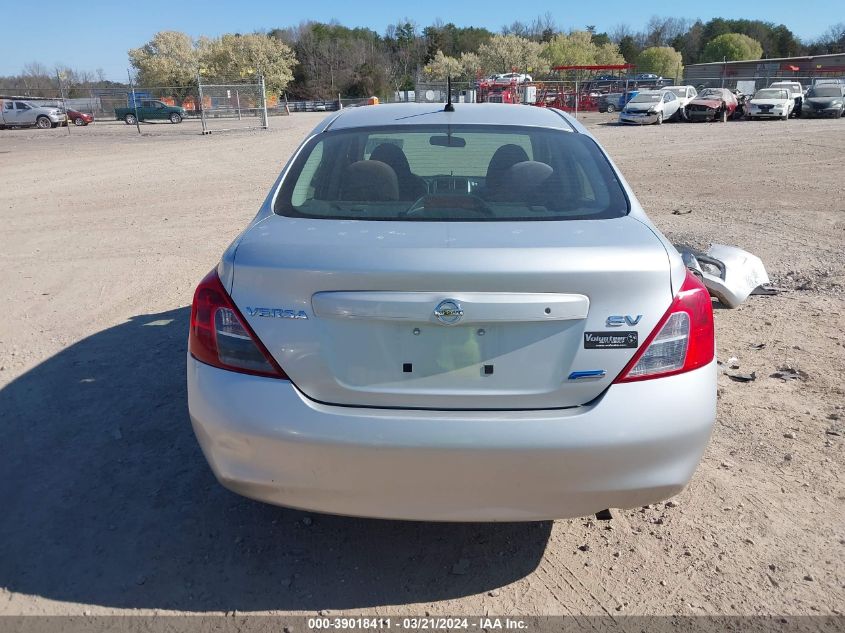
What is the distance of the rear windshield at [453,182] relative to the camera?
113 inches

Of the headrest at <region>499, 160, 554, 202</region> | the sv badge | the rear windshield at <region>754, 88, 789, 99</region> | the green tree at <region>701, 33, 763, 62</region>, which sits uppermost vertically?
the green tree at <region>701, 33, 763, 62</region>

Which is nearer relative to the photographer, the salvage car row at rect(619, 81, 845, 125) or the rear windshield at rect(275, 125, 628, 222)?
the rear windshield at rect(275, 125, 628, 222)

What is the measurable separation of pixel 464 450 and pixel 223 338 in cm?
92

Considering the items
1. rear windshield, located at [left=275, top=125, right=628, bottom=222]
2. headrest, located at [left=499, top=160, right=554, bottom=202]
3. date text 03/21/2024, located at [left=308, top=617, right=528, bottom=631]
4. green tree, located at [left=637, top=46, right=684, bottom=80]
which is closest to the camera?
date text 03/21/2024, located at [left=308, top=617, right=528, bottom=631]

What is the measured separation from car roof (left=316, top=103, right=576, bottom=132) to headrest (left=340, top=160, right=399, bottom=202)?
1.38 feet

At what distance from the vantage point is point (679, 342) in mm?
2344

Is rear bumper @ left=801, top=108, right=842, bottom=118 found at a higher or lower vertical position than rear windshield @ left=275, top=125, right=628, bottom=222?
lower

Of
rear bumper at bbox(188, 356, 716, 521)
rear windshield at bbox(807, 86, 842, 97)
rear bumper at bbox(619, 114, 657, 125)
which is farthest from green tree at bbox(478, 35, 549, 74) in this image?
rear bumper at bbox(188, 356, 716, 521)

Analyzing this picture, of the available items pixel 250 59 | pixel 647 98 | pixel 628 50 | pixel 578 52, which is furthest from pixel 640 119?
pixel 628 50

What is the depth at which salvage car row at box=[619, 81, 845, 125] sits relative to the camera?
3069cm

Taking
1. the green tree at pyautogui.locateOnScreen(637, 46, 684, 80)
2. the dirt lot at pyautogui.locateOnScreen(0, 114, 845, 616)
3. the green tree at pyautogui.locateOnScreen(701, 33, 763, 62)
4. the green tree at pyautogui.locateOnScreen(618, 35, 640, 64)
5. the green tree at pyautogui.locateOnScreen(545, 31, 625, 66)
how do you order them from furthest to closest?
the green tree at pyautogui.locateOnScreen(618, 35, 640, 64), the green tree at pyautogui.locateOnScreen(701, 33, 763, 62), the green tree at pyautogui.locateOnScreen(545, 31, 625, 66), the green tree at pyautogui.locateOnScreen(637, 46, 684, 80), the dirt lot at pyautogui.locateOnScreen(0, 114, 845, 616)

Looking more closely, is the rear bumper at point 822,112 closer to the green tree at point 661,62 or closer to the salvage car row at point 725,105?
the salvage car row at point 725,105

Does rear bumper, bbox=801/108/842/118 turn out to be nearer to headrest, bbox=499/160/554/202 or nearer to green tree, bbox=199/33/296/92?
headrest, bbox=499/160/554/202

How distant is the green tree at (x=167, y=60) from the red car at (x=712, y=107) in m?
52.6
